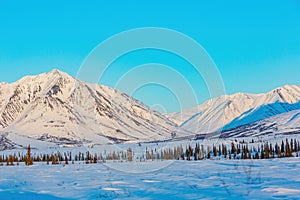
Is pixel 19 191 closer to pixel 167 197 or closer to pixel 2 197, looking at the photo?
pixel 2 197

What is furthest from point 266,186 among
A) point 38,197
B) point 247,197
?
point 38,197

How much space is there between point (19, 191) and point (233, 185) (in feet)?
28.5

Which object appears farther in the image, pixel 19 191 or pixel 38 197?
pixel 19 191

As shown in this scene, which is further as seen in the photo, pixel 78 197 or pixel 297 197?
pixel 78 197

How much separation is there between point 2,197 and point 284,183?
10416mm

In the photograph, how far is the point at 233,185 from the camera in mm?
14547

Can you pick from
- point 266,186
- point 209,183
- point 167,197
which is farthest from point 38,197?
point 266,186

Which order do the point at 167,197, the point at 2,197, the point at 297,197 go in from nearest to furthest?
the point at 297,197, the point at 167,197, the point at 2,197

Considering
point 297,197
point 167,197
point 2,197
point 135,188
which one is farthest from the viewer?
point 135,188

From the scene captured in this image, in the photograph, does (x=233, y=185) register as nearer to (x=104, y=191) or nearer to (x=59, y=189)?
(x=104, y=191)

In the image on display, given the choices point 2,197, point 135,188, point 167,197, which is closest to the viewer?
point 167,197

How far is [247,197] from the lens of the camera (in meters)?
11.6

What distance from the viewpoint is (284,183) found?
14.1 metres

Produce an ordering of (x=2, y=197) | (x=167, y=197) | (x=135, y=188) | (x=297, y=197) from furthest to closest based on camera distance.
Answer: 1. (x=135, y=188)
2. (x=2, y=197)
3. (x=167, y=197)
4. (x=297, y=197)
